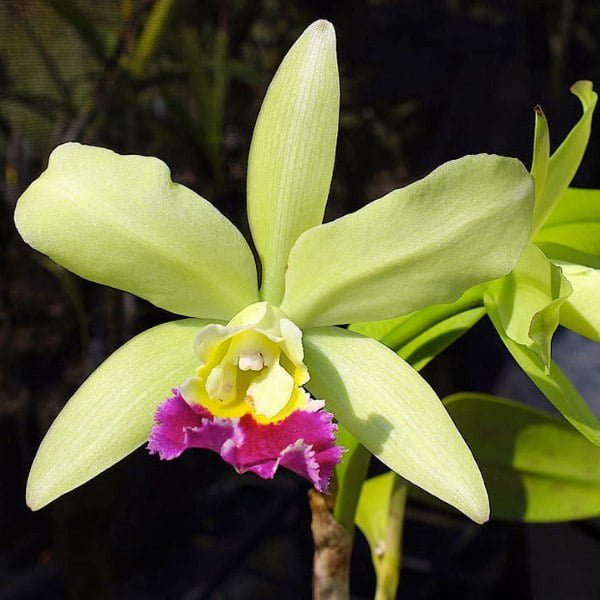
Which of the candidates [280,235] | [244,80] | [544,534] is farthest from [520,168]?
[244,80]

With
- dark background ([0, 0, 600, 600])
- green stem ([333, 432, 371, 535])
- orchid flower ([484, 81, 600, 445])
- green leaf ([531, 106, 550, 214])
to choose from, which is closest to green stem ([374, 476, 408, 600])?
green stem ([333, 432, 371, 535])

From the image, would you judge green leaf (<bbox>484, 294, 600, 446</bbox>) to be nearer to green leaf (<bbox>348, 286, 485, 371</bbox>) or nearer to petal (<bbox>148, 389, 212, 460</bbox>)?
green leaf (<bbox>348, 286, 485, 371</bbox>)

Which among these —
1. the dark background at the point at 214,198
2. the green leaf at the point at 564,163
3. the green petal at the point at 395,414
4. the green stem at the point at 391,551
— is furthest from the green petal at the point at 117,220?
the dark background at the point at 214,198

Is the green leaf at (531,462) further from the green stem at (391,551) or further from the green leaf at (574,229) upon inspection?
the green leaf at (574,229)

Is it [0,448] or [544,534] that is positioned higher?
[544,534]

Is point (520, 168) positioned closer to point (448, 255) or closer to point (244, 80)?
point (448, 255)
